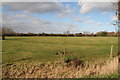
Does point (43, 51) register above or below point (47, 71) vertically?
above

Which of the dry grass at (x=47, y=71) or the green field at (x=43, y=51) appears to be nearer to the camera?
the dry grass at (x=47, y=71)

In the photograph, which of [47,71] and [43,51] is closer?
[47,71]

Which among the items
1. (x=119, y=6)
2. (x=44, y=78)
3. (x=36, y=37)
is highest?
(x=119, y=6)

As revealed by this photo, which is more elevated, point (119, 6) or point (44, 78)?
point (119, 6)

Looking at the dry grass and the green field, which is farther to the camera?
the green field

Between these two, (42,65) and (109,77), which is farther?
(42,65)

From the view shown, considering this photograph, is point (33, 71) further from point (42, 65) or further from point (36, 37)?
point (36, 37)

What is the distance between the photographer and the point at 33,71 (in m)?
8.13

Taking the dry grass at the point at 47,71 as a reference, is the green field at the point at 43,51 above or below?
above

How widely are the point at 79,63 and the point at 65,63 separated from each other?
0.97 meters

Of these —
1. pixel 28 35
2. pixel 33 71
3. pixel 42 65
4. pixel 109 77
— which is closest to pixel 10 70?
pixel 33 71

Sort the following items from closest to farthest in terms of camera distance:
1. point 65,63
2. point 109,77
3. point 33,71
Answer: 1. point 109,77
2. point 33,71
3. point 65,63

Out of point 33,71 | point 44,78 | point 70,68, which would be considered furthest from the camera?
point 70,68

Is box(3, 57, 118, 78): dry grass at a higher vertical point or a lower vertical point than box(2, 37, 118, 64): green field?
lower
